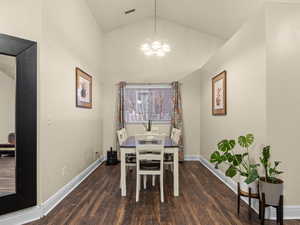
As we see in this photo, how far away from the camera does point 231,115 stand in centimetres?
305

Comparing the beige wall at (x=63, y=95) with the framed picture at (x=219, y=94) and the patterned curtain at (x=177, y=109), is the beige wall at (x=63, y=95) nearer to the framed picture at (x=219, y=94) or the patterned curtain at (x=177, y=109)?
the patterned curtain at (x=177, y=109)

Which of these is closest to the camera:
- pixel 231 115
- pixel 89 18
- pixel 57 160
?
pixel 57 160

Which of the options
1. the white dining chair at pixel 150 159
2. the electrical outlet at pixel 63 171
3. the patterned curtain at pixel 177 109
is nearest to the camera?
the white dining chair at pixel 150 159

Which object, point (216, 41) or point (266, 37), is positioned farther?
point (216, 41)

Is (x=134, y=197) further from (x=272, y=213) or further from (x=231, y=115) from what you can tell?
(x=231, y=115)

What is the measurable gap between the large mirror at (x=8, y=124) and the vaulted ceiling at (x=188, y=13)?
2518 mm

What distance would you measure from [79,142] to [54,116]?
1.04 meters

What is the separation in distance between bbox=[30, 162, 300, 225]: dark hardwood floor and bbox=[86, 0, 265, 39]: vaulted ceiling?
10.7ft

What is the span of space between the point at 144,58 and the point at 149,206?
3.76m

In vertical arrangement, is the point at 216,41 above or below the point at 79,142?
above

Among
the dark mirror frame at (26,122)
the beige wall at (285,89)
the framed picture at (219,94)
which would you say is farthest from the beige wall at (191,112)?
the dark mirror frame at (26,122)

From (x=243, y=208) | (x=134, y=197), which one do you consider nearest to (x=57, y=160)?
(x=134, y=197)

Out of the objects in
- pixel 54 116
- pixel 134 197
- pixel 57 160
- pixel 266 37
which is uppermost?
pixel 266 37

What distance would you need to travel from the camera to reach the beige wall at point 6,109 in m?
2.15
